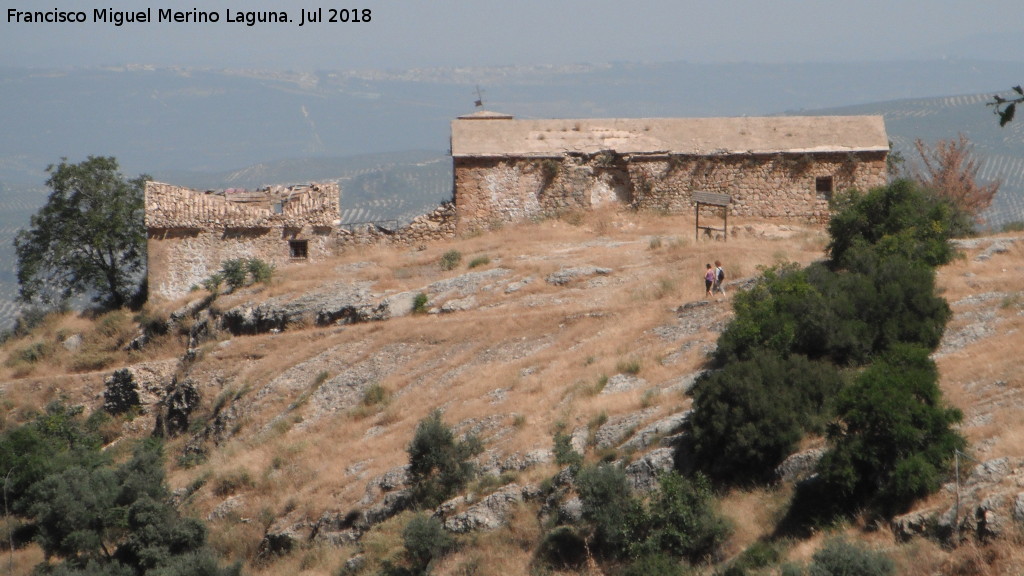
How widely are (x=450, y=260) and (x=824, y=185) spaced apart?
10924 mm

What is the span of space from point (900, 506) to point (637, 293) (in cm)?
1325

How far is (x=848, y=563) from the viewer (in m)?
13.7

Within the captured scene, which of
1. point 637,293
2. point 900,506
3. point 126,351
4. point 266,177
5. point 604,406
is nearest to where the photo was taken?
point 900,506

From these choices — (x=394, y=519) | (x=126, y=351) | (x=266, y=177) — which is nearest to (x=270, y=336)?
(x=126, y=351)

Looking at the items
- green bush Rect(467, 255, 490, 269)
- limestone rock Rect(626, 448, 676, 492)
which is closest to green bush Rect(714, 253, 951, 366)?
limestone rock Rect(626, 448, 676, 492)

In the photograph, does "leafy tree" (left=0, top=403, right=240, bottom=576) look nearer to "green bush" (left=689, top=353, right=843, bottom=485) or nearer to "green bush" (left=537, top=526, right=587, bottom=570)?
"green bush" (left=537, top=526, right=587, bottom=570)

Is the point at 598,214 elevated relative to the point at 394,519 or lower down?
elevated

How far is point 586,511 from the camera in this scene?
698 inches

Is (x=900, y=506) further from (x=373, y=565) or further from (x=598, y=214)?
(x=598, y=214)

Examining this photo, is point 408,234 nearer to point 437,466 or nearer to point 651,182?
point 651,182

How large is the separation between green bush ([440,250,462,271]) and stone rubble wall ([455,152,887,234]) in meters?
3.15

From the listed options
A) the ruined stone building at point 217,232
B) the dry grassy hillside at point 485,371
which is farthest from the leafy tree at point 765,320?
the ruined stone building at point 217,232

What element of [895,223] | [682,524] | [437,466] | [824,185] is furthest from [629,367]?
[824,185]

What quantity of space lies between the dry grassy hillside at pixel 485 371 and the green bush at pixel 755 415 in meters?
0.59
